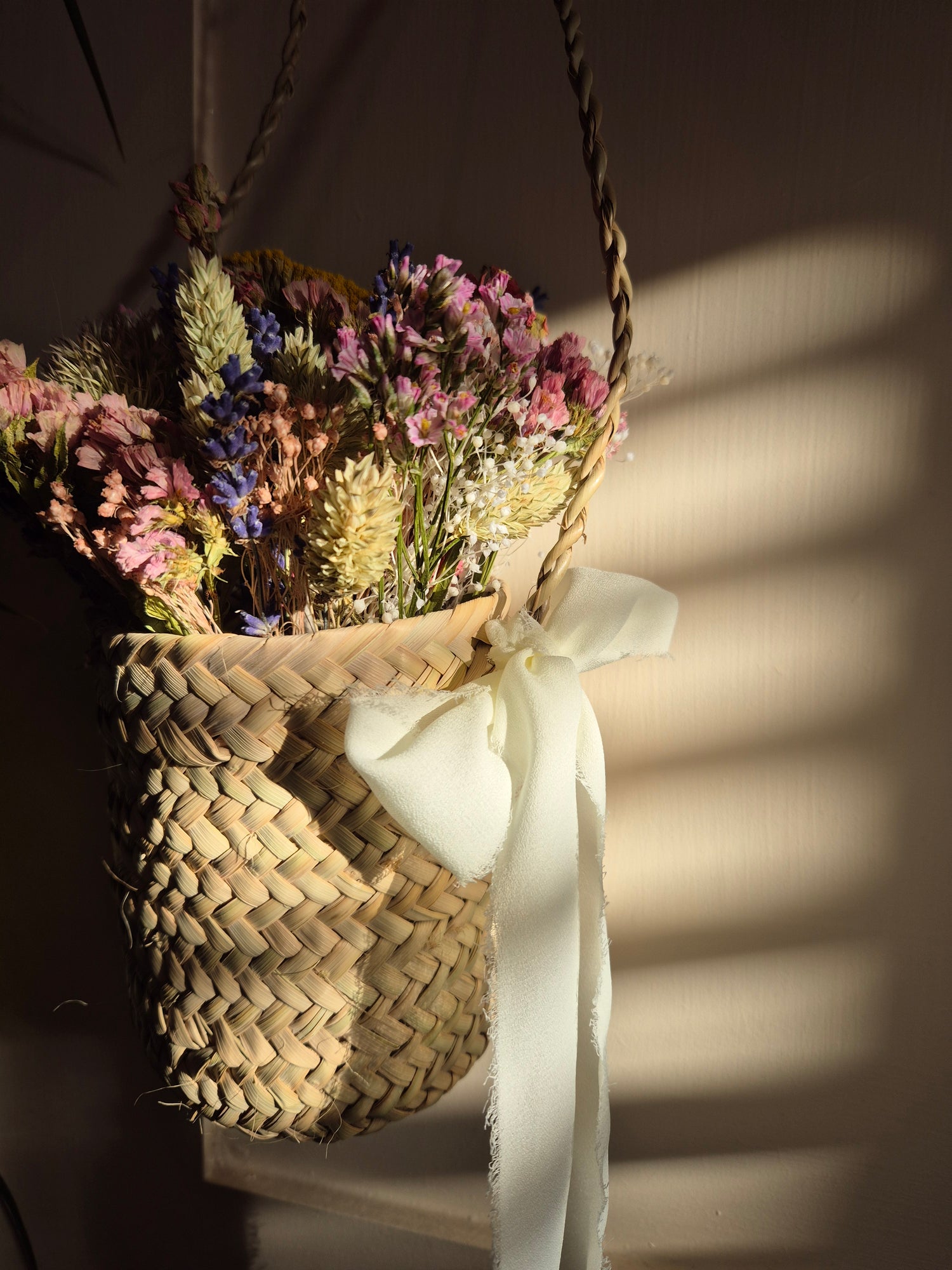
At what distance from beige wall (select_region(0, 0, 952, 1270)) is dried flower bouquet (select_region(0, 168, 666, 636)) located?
0.53 feet

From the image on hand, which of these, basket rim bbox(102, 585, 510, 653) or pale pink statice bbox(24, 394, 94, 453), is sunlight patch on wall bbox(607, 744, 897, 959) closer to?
basket rim bbox(102, 585, 510, 653)

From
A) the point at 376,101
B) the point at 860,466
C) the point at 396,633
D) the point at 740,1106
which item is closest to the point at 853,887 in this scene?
the point at 740,1106

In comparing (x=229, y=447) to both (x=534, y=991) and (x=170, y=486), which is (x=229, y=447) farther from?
(x=534, y=991)

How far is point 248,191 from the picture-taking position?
77 cm

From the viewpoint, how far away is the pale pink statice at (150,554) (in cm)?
45

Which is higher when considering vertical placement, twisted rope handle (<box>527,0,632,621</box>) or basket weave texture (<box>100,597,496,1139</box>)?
twisted rope handle (<box>527,0,632,621</box>)

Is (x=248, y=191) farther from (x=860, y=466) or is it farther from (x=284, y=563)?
(x=860, y=466)

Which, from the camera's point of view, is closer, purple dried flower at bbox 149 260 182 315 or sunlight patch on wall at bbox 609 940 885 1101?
purple dried flower at bbox 149 260 182 315

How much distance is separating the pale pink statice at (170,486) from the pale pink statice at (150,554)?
2 cm

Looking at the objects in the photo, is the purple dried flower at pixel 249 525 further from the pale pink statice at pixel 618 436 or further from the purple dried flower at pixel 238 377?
the pale pink statice at pixel 618 436

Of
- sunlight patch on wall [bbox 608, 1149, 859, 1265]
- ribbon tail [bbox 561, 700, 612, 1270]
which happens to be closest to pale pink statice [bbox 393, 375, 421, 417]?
ribbon tail [bbox 561, 700, 612, 1270]

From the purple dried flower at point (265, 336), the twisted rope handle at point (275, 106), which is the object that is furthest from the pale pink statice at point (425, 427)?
the twisted rope handle at point (275, 106)

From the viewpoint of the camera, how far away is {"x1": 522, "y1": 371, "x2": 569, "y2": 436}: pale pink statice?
1.63ft

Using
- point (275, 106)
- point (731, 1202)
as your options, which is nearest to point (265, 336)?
point (275, 106)
